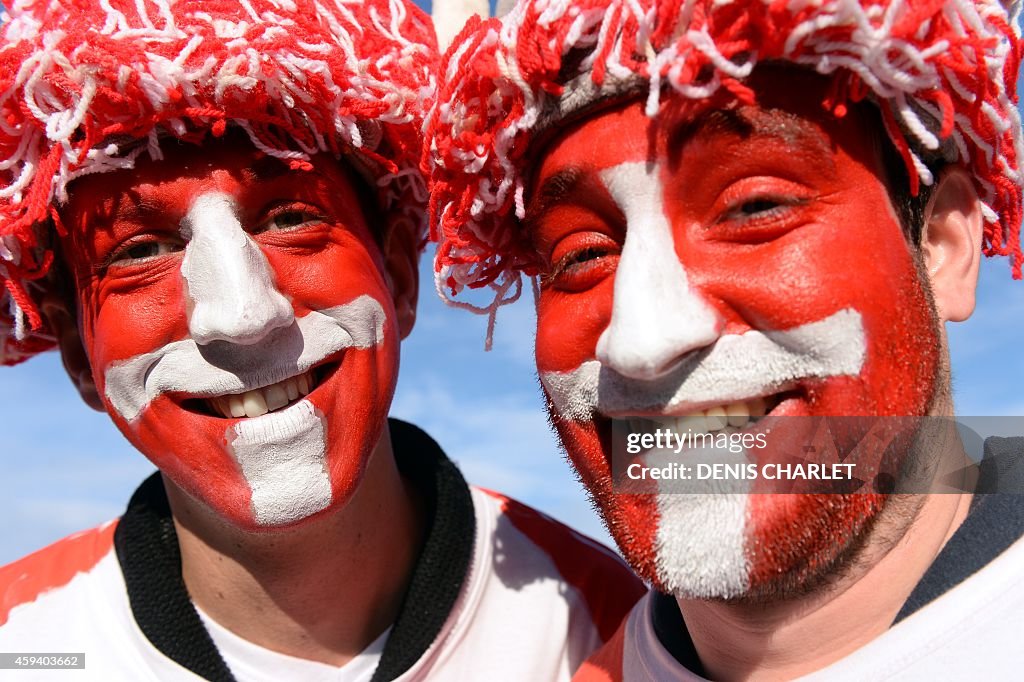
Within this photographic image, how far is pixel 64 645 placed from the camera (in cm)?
259

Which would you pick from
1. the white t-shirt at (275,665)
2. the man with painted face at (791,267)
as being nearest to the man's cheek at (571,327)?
the man with painted face at (791,267)

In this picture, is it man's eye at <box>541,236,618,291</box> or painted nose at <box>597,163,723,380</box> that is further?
man's eye at <box>541,236,618,291</box>

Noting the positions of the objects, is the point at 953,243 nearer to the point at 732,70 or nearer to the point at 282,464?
the point at 732,70

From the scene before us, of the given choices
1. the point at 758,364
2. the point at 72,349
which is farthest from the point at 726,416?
the point at 72,349

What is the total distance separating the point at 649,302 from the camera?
1561 mm

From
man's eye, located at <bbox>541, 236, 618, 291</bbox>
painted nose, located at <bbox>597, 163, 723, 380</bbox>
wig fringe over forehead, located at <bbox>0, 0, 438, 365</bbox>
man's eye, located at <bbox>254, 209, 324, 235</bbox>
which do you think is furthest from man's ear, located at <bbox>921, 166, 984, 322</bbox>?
man's eye, located at <bbox>254, 209, 324, 235</bbox>

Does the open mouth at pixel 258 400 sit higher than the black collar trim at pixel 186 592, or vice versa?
the open mouth at pixel 258 400

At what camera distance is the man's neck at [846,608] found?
164cm

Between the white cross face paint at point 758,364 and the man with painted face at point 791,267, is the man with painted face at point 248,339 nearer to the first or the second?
the man with painted face at point 791,267

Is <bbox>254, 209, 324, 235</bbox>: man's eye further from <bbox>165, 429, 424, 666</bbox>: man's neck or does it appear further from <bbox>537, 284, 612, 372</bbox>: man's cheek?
<bbox>537, 284, 612, 372</bbox>: man's cheek

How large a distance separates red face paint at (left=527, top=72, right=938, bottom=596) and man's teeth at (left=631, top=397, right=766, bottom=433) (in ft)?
0.12

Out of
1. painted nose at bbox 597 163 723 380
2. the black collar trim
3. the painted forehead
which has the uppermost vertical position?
the painted forehead

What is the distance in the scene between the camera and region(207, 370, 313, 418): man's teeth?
2.29m

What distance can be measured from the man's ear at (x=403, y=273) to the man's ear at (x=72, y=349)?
0.96m
